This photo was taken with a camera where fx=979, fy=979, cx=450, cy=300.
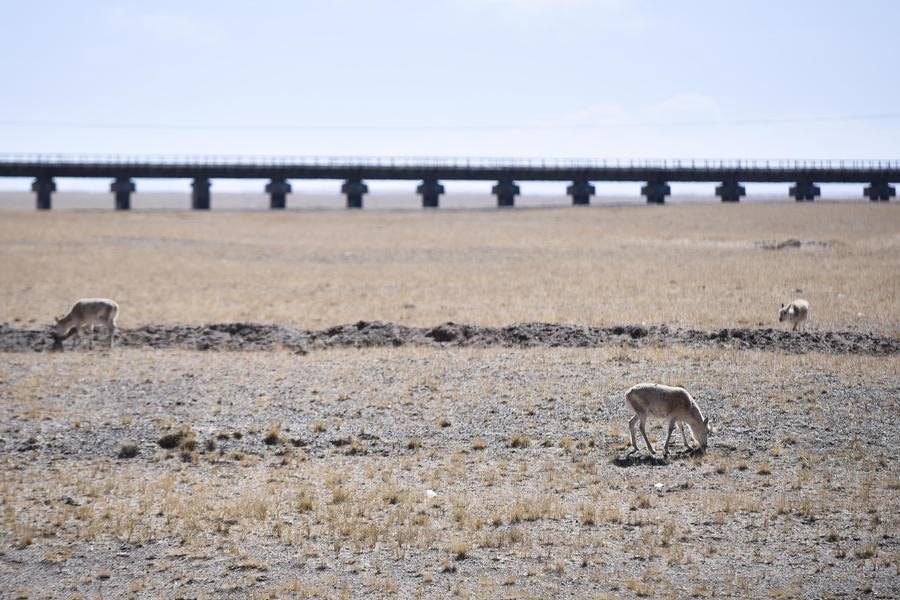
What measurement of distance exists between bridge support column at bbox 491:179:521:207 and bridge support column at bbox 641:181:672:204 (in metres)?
15.7

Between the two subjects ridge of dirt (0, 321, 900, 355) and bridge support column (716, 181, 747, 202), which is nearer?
ridge of dirt (0, 321, 900, 355)

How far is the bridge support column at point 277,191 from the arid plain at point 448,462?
259 feet

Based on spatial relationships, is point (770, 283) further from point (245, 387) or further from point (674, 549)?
point (674, 549)

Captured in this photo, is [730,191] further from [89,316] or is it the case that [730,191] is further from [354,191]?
[89,316]

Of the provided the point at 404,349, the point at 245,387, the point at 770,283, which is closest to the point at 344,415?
the point at 245,387

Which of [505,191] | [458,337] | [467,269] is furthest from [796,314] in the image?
[505,191]

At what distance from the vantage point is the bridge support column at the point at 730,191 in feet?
383

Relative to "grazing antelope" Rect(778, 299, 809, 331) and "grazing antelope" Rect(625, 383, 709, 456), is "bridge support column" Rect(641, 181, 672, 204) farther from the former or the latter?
"grazing antelope" Rect(625, 383, 709, 456)

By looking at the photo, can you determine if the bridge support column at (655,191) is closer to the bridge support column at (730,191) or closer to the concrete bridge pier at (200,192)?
the bridge support column at (730,191)

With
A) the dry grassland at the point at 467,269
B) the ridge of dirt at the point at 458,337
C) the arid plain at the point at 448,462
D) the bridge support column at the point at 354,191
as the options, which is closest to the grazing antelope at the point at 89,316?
the ridge of dirt at the point at 458,337

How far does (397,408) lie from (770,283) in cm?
2660

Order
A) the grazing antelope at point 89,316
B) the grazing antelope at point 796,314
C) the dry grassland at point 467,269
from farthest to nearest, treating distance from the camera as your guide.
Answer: the dry grassland at point 467,269
the grazing antelope at point 796,314
the grazing antelope at point 89,316

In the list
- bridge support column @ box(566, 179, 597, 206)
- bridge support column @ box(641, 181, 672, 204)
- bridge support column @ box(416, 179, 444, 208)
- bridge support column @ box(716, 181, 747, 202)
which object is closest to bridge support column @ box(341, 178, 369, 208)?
bridge support column @ box(416, 179, 444, 208)

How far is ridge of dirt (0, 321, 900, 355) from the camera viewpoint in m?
26.9
